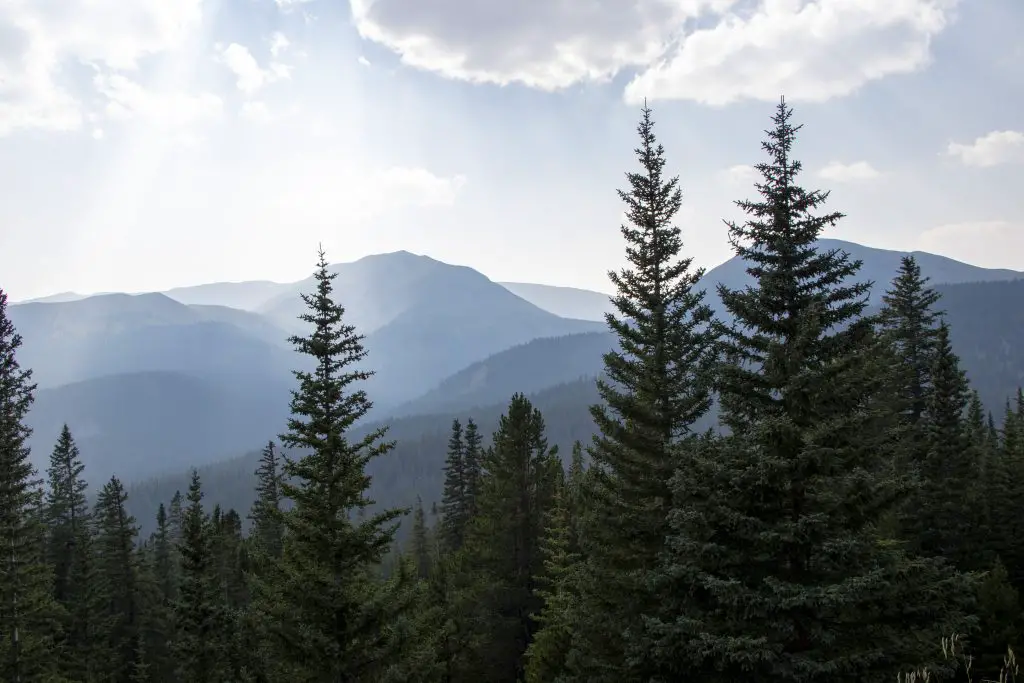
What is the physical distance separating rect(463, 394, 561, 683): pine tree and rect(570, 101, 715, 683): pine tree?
1363cm

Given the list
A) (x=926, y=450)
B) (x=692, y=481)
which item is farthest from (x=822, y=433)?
(x=926, y=450)

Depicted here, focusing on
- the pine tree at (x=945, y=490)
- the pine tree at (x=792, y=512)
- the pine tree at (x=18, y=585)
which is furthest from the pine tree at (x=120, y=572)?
the pine tree at (x=945, y=490)

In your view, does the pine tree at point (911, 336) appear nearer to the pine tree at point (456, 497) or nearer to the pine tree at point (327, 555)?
the pine tree at point (327, 555)

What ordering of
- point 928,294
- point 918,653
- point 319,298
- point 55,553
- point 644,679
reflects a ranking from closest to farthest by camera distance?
point 918,653, point 644,679, point 319,298, point 928,294, point 55,553

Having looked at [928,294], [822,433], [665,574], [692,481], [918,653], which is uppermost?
[928,294]

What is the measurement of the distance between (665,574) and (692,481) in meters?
A: 1.90

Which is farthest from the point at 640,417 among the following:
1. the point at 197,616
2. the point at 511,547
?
the point at 197,616

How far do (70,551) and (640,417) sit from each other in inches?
1991

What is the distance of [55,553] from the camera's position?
160 ft

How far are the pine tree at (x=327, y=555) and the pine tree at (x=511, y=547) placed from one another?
1509 centimetres

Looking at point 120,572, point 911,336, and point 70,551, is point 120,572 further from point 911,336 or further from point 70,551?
point 911,336

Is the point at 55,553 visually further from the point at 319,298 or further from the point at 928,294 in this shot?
the point at 928,294

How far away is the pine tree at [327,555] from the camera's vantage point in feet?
52.9

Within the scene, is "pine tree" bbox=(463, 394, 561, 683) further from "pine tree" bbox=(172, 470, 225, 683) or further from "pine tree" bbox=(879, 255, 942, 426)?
"pine tree" bbox=(879, 255, 942, 426)
